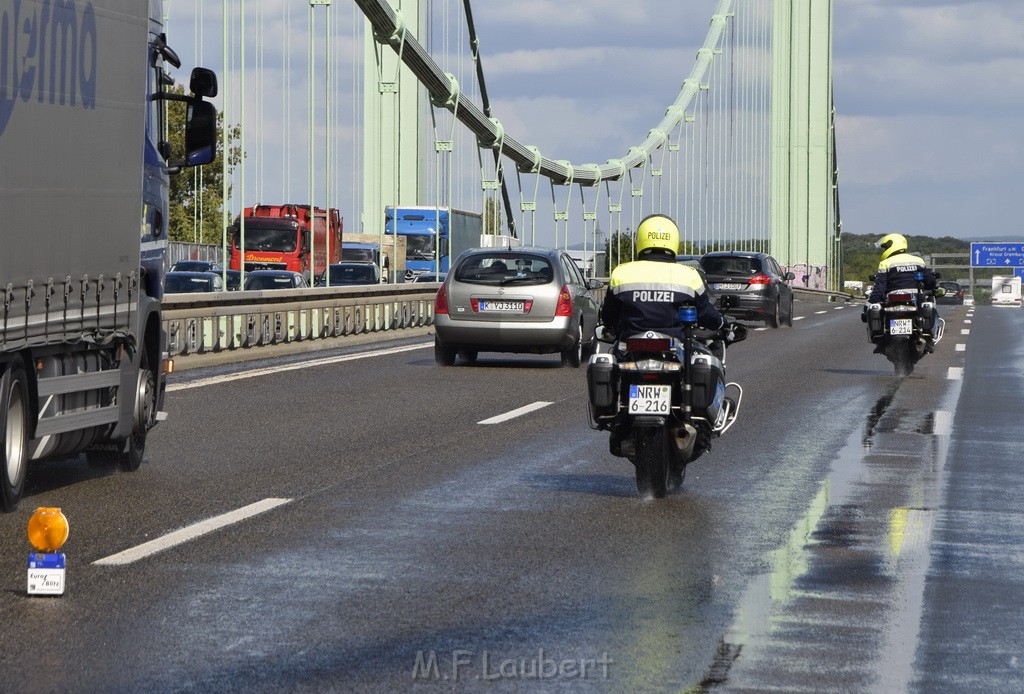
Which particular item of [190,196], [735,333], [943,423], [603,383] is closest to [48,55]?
[603,383]

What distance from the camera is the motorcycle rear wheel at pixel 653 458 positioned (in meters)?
9.22

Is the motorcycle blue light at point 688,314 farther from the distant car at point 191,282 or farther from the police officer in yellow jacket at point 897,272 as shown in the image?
the distant car at point 191,282

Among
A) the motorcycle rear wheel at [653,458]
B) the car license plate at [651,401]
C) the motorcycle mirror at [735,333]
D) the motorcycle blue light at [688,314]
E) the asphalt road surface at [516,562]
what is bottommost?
the asphalt road surface at [516,562]

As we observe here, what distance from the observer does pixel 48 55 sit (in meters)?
8.43

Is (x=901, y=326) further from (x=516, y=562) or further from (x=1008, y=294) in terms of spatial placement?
(x=1008, y=294)

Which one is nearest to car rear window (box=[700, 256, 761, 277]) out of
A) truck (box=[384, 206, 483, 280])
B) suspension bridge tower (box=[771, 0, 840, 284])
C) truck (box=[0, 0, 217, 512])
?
truck (box=[384, 206, 483, 280])

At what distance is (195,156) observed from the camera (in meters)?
10.6

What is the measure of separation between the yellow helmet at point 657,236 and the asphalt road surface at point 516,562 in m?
1.28

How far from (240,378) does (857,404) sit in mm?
6214

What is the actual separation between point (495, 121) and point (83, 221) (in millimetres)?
50545

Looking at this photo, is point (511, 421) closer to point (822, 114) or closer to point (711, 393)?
point (711, 393)

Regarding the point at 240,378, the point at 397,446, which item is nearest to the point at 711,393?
the point at 397,446

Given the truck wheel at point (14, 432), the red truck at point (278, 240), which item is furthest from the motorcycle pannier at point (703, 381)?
the red truck at point (278, 240)

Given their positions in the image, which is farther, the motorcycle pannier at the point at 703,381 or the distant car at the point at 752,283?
the distant car at the point at 752,283
